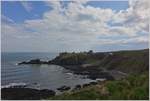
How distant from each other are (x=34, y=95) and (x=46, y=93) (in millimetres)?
1641

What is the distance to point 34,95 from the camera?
100 ft

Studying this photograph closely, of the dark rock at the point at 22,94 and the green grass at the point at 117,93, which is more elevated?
the green grass at the point at 117,93

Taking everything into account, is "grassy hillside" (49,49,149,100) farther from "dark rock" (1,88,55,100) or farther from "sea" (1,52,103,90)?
"dark rock" (1,88,55,100)

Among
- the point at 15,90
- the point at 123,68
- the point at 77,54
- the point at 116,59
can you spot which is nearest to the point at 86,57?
the point at 77,54

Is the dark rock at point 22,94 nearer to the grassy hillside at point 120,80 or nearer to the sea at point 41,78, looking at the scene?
the sea at point 41,78

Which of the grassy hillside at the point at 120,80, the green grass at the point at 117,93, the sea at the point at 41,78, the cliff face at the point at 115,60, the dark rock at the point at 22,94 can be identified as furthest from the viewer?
the cliff face at the point at 115,60

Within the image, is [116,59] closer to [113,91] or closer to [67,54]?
[67,54]

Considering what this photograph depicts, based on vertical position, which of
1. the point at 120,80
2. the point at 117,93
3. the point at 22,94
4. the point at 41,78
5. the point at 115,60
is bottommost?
the point at 22,94

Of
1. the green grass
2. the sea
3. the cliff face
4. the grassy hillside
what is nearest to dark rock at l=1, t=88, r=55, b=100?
the sea

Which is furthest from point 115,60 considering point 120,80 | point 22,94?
point 120,80

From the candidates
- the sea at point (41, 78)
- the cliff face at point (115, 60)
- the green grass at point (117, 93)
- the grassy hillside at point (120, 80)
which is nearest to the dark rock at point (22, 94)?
the sea at point (41, 78)

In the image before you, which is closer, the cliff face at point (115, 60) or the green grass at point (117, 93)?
the green grass at point (117, 93)

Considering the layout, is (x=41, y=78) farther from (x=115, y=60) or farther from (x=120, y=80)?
(x=120, y=80)

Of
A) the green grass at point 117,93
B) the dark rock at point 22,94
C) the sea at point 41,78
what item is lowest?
the dark rock at point 22,94
